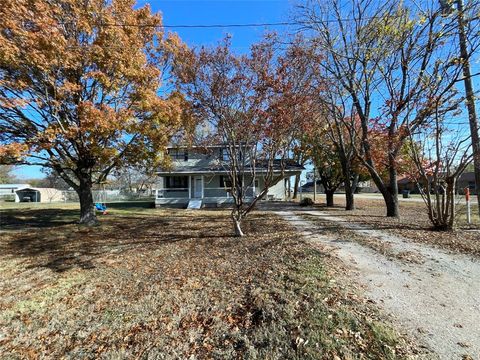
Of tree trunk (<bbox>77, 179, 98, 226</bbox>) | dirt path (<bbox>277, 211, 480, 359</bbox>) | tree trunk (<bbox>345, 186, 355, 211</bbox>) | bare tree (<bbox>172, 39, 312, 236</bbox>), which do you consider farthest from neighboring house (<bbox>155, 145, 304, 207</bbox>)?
dirt path (<bbox>277, 211, 480, 359</bbox>)

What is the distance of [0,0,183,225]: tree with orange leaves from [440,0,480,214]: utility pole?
931 centimetres

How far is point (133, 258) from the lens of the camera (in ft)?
24.2

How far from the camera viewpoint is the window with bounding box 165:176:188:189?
1009 inches

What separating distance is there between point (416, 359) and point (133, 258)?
628cm

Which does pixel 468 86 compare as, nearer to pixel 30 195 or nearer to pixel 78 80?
pixel 78 80

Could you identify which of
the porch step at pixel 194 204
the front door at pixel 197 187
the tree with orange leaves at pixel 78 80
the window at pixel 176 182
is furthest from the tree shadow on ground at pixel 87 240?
the window at pixel 176 182

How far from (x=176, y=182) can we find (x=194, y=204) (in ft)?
12.5

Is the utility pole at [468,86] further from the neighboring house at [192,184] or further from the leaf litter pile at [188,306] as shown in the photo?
the neighboring house at [192,184]

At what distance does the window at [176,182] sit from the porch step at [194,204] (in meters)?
2.46

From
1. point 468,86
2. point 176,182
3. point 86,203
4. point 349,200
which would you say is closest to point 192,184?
point 176,182

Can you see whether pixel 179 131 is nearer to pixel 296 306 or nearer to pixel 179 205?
pixel 296 306

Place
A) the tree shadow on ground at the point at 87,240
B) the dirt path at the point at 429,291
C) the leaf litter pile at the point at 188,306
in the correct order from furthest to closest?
the tree shadow on ground at the point at 87,240
the leaf litter pile at the point at 188,306
the dirt path at the point at 429,291

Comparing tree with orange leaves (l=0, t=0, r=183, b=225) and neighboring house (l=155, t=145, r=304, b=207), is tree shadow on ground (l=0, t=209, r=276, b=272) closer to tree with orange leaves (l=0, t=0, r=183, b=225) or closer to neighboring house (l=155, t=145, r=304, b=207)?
tree with orange leaves (l=0, t=0, r=183, b=225)

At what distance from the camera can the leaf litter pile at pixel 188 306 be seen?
3469mm
